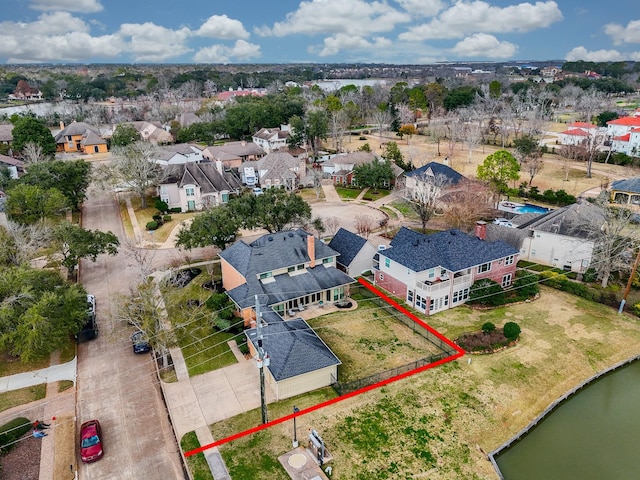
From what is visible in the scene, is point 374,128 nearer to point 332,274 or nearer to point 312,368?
point 332,274

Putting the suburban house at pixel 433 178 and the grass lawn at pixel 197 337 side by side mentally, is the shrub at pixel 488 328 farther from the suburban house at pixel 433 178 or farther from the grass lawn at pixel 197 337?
the suburban house at pixel 433 178

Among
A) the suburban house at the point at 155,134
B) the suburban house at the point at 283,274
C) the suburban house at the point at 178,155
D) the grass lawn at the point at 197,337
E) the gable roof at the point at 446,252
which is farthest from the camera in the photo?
the suburban house at the point at 155,134

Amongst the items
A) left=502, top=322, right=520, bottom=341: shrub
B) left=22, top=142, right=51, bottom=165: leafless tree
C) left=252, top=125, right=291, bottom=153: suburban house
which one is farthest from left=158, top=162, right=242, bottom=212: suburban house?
left=502, top=322, right=520, bottom=341: shrub

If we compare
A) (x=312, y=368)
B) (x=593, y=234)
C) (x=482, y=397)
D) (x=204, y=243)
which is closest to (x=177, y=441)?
(x=312, y=368)

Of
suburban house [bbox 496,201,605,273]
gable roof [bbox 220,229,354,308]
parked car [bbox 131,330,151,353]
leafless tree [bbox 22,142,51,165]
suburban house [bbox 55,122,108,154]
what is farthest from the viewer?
suburban house [bbox 55,122,108,154]

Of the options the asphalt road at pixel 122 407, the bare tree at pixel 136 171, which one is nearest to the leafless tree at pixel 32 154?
the bare tree at pixel 136 171

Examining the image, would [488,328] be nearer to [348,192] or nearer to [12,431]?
[12,431]

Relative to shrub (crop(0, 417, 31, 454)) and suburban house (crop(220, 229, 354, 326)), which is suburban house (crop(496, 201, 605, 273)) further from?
shrub (crop(0, 417, 31, 454))
